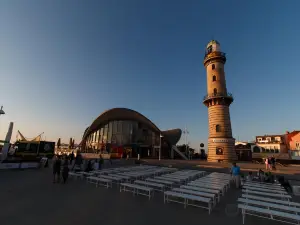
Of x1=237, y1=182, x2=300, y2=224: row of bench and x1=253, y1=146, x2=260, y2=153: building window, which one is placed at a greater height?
x1=253, y1=146, x2=260, y2=153: building window

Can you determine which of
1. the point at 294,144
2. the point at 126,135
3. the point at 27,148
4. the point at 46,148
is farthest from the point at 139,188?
the point at 294,144

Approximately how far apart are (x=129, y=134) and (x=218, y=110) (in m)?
29.2

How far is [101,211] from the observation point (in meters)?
6.63

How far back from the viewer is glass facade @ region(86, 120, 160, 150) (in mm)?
52594

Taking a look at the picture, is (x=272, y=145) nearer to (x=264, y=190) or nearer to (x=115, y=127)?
(x=115, y=127)

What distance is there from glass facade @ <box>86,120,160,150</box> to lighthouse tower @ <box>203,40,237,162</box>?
80.0 feet

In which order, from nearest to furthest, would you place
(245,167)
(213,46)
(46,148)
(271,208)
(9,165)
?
(271,208), (9,165), (245,167), (46,148), (213,46)

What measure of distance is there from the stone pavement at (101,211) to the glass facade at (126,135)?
43438 mm

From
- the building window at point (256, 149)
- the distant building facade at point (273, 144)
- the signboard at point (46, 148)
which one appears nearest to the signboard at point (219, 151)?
the signboard at point (46, 148)

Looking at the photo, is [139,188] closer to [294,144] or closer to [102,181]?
[102,181]

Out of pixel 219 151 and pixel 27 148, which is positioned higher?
pixel 219 151

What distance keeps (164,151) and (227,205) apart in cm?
4874

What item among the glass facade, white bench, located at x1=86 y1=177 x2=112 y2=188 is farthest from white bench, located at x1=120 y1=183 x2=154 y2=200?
the glass facade

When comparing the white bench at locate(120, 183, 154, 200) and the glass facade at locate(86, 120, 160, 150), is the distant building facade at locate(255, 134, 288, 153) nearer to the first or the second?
the glass facade at locate(86, 120, 160, 150)
